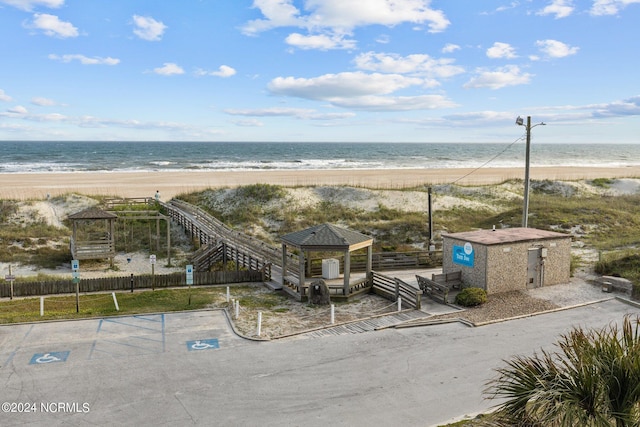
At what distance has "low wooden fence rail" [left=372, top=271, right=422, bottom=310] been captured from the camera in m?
19.7

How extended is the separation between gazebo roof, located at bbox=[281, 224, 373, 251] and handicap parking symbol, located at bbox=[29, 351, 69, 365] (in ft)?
31.7

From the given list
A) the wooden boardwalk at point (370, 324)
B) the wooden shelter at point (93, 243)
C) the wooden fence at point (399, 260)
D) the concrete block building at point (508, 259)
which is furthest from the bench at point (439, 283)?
the wooden shelter at point (93, 243)

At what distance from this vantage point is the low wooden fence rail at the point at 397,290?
774 inches

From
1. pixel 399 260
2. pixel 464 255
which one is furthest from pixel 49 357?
pixel 399 260

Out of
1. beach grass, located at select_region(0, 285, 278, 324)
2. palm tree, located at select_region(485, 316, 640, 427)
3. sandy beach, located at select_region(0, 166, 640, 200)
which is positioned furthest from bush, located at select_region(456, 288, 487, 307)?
sandy beach, located at select_region(0, 166, 640, 200)

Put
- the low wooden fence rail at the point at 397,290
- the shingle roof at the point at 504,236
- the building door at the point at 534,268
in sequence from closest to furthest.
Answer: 1. the low wooden fence rail at the point at 397,290
2. the shingle roof at the point at 504,236
3. the building door at the point at 534,268

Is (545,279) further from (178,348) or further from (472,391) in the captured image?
(178,348)

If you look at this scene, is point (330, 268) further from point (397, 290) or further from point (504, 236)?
point (504, 236)

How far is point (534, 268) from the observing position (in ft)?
72.7

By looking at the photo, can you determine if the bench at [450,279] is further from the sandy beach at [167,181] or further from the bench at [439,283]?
the sandy beach at [167,181]

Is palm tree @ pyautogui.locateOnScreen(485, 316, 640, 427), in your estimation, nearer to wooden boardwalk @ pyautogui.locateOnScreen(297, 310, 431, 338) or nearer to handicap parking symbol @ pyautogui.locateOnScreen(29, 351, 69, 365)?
wooden boardwalk @ pyautogui.locateOnScreen(297, 310, 431, 338)

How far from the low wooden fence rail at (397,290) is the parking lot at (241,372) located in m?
2.27

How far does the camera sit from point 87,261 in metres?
32.4

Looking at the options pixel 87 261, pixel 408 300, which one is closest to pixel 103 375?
pixel 408 300
